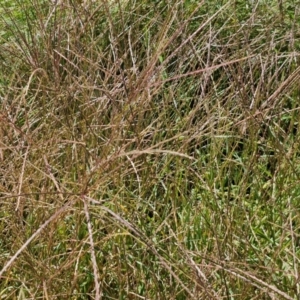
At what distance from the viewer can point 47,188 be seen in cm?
188

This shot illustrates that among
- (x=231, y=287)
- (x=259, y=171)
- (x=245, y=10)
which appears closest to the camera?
(x=231, y=287)

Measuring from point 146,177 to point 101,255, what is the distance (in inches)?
10.1

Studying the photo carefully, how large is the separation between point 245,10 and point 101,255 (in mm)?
1369

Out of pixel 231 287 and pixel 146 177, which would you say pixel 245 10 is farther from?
pixel 231 287

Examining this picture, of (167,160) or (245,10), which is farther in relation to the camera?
(245,10)

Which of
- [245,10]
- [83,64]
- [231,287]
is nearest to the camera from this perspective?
[231,287]

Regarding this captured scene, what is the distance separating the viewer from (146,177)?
195cm

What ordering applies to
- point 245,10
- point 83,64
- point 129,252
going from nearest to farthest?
point 129,252 → point 83,64 → point 245,10

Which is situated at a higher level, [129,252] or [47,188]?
[47,188]

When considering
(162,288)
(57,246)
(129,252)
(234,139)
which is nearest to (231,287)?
(162,288)

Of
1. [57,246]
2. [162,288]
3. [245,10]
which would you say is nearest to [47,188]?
[57,246]

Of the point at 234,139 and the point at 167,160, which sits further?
the point at 234,139

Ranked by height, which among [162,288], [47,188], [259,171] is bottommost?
[259,171]

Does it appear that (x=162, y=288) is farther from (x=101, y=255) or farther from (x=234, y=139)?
(x=234, y=139)
